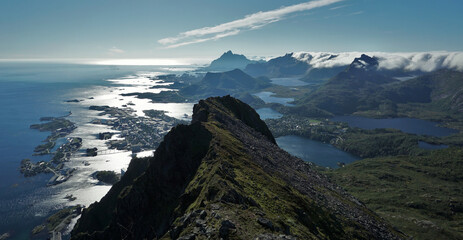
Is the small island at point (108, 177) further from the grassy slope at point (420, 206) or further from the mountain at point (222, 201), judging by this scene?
the grassy slope at point (420, 206)

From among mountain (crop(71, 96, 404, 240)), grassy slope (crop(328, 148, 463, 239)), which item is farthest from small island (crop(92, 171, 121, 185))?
grassy slope (crop(328, 148, 463, 239))

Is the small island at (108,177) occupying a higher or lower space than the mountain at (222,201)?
lower

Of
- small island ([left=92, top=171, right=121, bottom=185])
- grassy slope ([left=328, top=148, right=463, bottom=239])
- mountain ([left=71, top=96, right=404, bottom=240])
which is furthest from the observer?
small island ([left=92, top=171, right=121, bottom=185])

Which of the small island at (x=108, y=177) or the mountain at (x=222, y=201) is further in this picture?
the small island at (x=108, y=177)

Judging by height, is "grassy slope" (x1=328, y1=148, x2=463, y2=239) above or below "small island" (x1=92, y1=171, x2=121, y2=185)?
below

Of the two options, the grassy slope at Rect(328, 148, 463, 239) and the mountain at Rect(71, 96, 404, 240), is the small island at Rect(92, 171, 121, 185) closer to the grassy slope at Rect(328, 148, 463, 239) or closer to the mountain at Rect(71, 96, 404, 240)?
the mountain at Rect(71, 96, 404, 240)

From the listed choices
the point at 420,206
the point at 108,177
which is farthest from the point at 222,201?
the point at 420,206

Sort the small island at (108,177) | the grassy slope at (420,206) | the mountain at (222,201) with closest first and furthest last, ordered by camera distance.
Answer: the mountain at (222,201) < the grassy slope at (420,206) < the small island at (108,177)

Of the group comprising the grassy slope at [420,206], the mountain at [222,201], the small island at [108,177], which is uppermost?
the mountain at [222,201]

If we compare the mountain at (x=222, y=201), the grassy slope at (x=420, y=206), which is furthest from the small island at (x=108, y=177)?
the grassy slope at (x=420, y=206)
